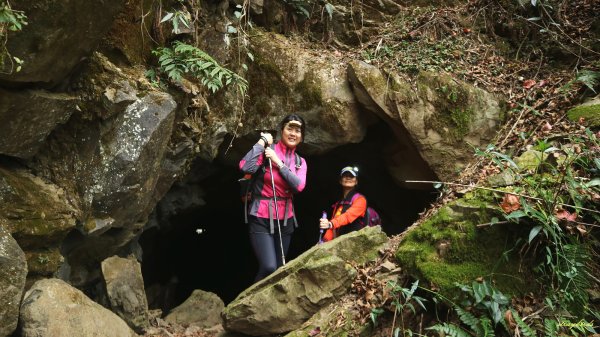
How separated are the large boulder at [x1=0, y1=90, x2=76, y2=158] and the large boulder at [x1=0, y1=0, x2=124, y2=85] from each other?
130 mm

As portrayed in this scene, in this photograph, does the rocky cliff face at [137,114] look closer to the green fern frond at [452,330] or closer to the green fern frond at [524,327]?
the green fern frond at [452,330]

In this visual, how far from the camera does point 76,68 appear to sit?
411cm

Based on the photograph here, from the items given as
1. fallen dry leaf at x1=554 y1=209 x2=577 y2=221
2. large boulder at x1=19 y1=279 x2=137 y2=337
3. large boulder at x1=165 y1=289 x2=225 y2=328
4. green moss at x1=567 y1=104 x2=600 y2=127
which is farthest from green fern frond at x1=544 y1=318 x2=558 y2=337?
large boulder at x1=165 y1=289 x2=225 y2=328

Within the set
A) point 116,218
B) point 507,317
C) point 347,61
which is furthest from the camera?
point 347,61

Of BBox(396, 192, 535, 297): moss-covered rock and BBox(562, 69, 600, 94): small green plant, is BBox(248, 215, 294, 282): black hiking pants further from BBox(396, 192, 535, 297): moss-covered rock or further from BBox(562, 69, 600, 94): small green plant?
BBox(562, 69, 600, 94): small green plant

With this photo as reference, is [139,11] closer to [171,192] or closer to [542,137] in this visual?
[171,192]

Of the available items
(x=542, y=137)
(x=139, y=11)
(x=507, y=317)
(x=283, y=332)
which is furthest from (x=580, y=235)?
(x=139, y=11)

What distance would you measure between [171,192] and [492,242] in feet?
18.2

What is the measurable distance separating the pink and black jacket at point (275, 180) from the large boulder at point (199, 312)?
77.0 inches

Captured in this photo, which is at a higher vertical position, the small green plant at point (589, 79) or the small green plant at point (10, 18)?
the small green plant at point (10, 18)

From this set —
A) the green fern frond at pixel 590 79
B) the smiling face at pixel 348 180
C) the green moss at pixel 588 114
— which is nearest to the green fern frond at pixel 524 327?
the green moss at pixel 588 114

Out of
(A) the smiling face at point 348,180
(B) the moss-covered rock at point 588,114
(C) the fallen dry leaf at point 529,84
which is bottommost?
(A) the smiling face at point 348,180

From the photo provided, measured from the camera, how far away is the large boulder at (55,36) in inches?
129

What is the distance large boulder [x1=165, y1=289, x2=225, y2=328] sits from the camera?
6164mm
